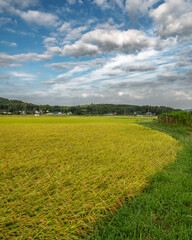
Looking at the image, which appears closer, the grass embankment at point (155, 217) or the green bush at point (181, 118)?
the grass embankment at point (155, 217)

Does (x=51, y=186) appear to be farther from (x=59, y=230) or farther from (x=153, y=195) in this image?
(x=153, y=195)

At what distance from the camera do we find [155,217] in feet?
8.65

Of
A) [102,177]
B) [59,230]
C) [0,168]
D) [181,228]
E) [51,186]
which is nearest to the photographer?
[59,230]

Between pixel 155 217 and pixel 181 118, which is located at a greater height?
pixel 181 118

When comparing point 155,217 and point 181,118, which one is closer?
point 155,217

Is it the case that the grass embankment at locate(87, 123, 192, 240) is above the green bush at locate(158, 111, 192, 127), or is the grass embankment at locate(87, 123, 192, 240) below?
below

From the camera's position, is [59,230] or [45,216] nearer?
[59,230]

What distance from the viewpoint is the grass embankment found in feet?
7.37

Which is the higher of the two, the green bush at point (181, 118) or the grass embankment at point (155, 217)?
the green bush at point (181, 118)

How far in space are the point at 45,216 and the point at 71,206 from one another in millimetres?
466

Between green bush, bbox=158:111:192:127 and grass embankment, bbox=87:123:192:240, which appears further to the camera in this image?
green bush, bbox=158:111:192:127

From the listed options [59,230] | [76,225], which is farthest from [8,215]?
[76,225]

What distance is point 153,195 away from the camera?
3.32m

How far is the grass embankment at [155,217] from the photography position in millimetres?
2246
